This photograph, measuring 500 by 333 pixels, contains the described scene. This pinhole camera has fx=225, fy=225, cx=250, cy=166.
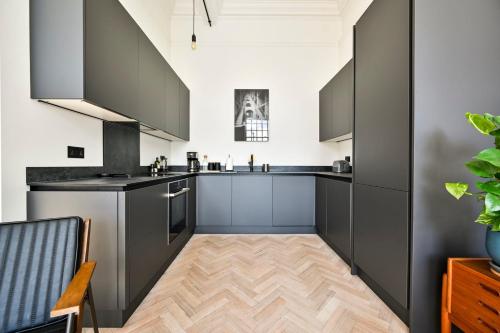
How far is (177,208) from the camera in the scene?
2445 mm

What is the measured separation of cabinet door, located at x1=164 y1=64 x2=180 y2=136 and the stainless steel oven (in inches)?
28.8

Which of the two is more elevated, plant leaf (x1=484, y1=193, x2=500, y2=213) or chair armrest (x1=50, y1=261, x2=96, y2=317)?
plant leaf (x1=484, y1=193, x2=500, y2=213)

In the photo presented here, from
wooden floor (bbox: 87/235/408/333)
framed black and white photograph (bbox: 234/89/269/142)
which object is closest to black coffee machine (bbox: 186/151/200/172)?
framed black and white photograph (bbox: 234/89/269/142)

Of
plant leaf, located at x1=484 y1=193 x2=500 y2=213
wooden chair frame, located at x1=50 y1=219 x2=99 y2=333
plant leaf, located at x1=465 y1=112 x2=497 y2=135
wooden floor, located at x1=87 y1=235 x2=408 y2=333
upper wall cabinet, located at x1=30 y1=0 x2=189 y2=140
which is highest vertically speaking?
upper wall cabinet, located at x1=30 y1=0 x2=189 y2=140

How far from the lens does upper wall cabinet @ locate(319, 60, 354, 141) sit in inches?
103

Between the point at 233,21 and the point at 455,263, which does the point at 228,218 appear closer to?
the point at 455,263

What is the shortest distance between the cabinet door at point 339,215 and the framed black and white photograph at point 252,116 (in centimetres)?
148

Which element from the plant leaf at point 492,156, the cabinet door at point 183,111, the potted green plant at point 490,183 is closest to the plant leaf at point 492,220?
the potted green plant at point 490,183

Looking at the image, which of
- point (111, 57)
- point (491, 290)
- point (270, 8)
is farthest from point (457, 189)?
point (270, 8)

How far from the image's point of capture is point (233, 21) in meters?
3.66

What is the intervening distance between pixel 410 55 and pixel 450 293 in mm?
1326

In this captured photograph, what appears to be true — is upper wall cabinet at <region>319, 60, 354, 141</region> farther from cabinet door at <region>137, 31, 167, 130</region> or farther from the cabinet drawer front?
cabinet door at <region>137, 31, 167, 130</region>

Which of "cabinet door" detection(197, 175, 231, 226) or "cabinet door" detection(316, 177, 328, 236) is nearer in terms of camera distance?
"cabinet door" detection(316, 177, 328, 236)

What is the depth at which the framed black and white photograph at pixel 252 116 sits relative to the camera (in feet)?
12.1
